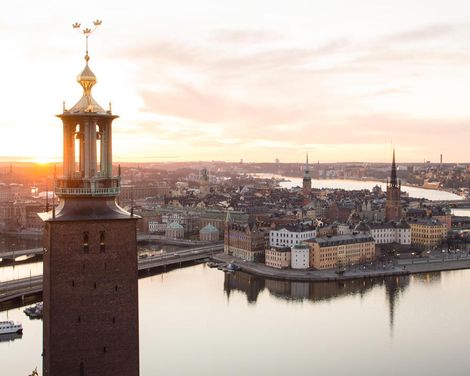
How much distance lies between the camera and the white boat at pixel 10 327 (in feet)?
65.3

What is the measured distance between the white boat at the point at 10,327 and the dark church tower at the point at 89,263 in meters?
14.8

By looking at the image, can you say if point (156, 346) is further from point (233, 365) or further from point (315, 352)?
point (315, 352)

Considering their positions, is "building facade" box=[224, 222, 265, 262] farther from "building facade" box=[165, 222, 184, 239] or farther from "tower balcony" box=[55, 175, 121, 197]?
"tower balcony" box=[55, 175, 121, 197]

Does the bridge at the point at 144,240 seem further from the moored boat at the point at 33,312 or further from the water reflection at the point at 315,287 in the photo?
the moored boat at the point at 33,312

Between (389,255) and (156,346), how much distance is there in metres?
19.8

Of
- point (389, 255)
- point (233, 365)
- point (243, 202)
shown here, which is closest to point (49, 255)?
point (233, 365)

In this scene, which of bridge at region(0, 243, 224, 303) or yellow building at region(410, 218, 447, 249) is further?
yellow building at region(410, 218, 447, 249)

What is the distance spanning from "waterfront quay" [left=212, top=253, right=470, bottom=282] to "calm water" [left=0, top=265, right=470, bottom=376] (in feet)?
3.40

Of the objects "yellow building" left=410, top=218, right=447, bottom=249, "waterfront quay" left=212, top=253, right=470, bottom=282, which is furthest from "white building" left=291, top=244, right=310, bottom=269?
"yellow building" left=410, top=218, right=447, bottom=249

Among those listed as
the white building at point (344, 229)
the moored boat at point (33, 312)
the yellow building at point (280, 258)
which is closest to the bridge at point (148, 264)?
the moored boat at point (33, 312)

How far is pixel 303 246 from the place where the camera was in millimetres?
31984

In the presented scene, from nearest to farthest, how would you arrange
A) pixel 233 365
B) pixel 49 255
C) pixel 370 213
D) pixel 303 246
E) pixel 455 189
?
pixel 49 255 → pixel 233 365 → pixel 303 246 → pixel 370 213 → pixel 455 189

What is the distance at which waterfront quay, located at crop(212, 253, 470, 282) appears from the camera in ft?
98.5

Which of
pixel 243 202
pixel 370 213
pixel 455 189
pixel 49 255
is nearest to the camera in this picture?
pixel 49 255
